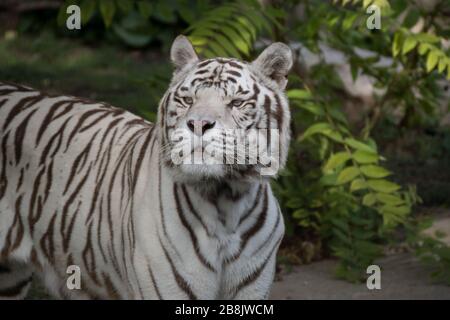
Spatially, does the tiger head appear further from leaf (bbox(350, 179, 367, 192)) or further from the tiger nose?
leaf (bbox(350, 179, 367, 192))

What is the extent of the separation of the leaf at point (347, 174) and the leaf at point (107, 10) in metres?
1.53

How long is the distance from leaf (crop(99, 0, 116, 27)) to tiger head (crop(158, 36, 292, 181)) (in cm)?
150

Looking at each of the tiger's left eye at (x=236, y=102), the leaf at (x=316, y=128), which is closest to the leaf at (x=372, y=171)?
the leaf at (x=316, y=128)

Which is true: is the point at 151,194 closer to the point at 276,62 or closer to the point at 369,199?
the point at 276,62

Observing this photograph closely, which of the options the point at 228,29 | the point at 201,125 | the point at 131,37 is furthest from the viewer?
the point at 131,37

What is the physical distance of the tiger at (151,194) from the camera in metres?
3.68

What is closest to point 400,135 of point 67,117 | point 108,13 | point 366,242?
point 366,242

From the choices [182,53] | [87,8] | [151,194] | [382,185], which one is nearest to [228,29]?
[87,8]

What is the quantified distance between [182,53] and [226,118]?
522 millimetres

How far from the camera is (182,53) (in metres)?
3.95

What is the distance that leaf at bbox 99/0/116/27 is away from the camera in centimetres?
534

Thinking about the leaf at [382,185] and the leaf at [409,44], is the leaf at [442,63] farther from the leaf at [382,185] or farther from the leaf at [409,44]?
the leaf at [382,185]

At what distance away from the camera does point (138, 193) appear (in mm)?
3941
